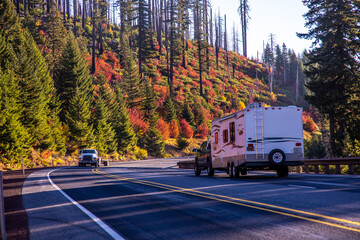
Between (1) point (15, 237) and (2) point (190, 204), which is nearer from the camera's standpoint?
(1) point (15, 237)

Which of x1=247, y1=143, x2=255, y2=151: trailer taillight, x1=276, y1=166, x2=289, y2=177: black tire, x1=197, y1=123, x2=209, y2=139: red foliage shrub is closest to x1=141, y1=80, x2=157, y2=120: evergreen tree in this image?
x1=197, y1=123, x2=209, y2=139: red foliage shrub

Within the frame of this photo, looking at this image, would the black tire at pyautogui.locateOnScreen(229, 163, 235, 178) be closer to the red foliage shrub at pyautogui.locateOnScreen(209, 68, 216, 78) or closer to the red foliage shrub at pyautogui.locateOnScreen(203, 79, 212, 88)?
the red foliage shrub at pyautogui.locateOnScreen(203, 79, 212, 88)

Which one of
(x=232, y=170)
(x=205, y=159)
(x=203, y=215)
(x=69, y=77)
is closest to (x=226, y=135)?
(x=232, y=170)

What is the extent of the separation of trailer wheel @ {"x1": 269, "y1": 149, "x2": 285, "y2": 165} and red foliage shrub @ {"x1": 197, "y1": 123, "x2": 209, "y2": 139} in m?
64.2

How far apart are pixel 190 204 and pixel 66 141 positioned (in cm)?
4862

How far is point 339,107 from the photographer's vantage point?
34719 mm

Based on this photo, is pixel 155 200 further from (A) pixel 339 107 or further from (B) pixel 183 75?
(B) pixel 183 75

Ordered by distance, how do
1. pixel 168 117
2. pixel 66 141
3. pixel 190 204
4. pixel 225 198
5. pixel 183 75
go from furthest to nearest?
1. pixel 183 75
2. pixel 168 117
3. pixel 66 141
4. pixel 225 198
5. pixel 190 204

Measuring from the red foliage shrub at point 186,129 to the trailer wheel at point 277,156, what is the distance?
59.6 metres

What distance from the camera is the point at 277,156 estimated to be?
17344 mm

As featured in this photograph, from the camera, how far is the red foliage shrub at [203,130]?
8181 cm

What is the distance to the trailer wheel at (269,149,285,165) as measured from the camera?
677 inches

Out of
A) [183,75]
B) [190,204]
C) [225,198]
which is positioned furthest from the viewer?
[183,75]

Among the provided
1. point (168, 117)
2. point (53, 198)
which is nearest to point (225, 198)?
point (53, 198)
